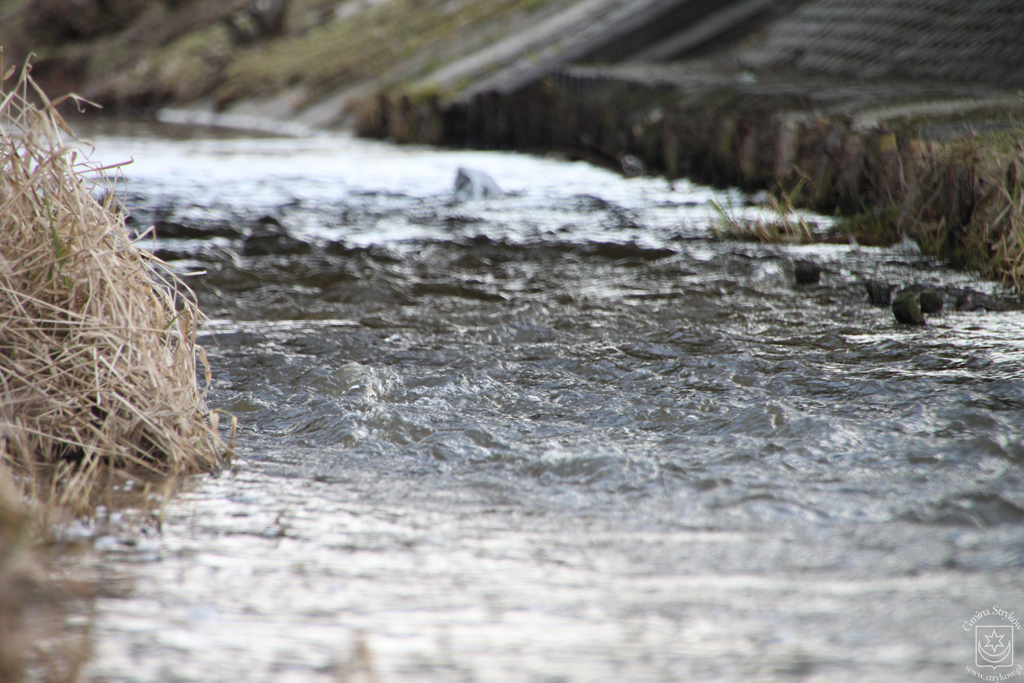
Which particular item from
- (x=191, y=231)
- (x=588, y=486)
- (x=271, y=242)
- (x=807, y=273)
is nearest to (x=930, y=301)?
(x=807, y=273)

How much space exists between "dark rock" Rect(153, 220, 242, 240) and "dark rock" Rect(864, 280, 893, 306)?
170 inches

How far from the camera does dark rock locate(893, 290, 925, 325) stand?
4543 mm


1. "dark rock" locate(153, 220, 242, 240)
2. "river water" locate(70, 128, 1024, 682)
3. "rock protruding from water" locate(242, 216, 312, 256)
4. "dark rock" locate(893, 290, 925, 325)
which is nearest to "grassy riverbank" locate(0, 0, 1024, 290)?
"river water" locate(70, 128, 1024, 682)

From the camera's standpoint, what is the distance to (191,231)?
749 centimetres

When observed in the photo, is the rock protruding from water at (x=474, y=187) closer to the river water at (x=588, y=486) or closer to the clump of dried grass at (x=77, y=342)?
the river water at (x=588, y=486)

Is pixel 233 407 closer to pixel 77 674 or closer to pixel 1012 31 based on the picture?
pixel 77 674

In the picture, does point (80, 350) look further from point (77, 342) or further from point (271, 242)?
point (271, 242)

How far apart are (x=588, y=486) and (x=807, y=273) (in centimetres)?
290

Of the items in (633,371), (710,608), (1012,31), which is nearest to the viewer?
(710,608)

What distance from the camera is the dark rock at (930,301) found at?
4672mm

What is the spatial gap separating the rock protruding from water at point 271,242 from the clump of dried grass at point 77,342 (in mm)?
3425

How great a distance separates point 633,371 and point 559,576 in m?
→ 1.81

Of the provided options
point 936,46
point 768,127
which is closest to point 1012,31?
point 936,46

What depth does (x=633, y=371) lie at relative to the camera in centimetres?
405
